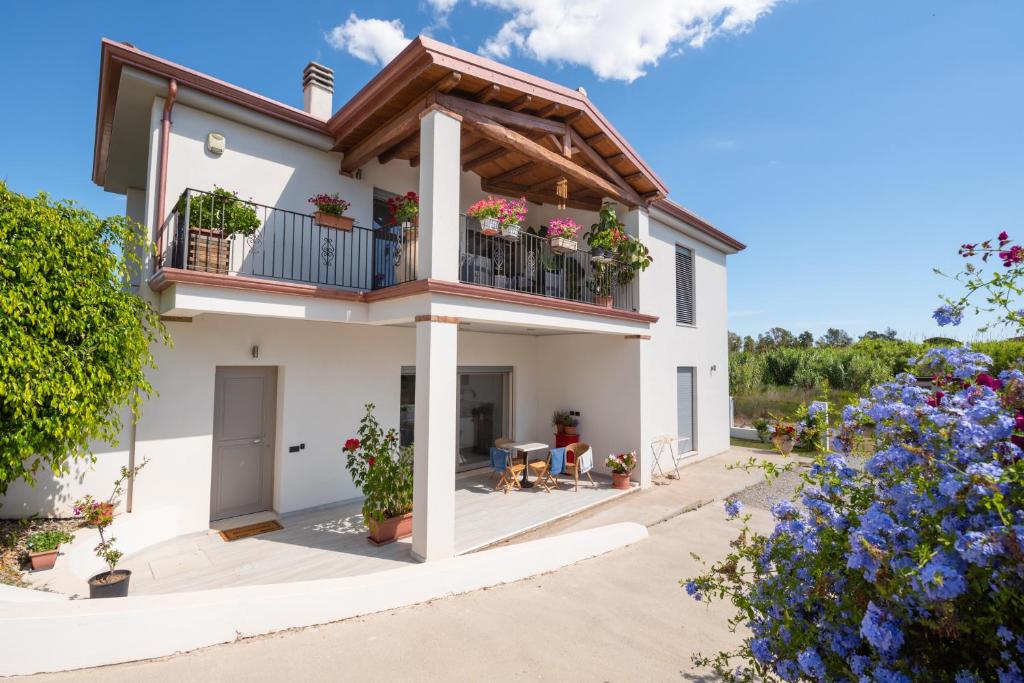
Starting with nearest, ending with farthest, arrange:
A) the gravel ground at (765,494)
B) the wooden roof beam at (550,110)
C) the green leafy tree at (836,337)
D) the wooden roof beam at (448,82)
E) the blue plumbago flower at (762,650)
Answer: the blue plumbago flower at (762,650) → the wooden roof beam at (448,82) → the wooden roof beam at (550,110) → the gravel ground at (765,494) → the green leafy tree at (836,337)

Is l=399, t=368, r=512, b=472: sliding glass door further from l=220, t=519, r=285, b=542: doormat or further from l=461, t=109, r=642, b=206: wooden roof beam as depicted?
l=461, t=109, r=642, b=206: wooden roof beam

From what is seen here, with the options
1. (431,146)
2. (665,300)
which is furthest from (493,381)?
(431,146)

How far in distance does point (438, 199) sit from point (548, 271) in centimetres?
344

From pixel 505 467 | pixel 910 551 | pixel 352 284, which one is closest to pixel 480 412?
pixel 505 467

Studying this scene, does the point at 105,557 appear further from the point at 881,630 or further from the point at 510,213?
the point at 510,213

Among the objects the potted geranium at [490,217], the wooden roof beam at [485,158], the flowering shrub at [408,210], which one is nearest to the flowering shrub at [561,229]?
the potted geranium at [490,217]

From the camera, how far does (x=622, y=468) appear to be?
9586 millimetres

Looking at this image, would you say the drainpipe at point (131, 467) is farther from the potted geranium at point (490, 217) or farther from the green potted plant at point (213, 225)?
the potted geranium at point (490, 217)

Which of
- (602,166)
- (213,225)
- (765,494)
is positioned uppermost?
(602,166)

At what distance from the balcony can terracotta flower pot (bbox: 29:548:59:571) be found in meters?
3.53

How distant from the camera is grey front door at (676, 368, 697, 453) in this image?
1245cm

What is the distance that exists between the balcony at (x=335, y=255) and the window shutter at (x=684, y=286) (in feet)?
10.8

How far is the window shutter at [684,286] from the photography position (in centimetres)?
1259

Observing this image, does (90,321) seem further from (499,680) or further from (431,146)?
(499,680)
